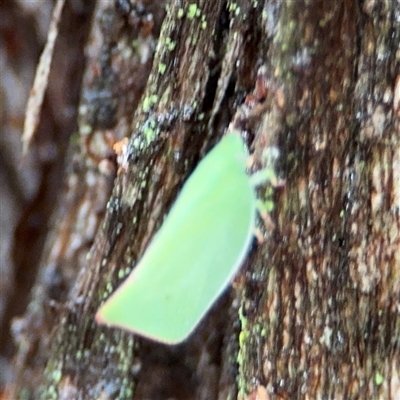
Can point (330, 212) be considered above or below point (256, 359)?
above

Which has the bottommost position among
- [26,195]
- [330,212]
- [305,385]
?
[305,385]

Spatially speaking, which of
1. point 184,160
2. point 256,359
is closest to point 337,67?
point 184,160

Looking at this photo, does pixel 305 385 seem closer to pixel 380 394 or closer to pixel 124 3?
pixel 380 394
